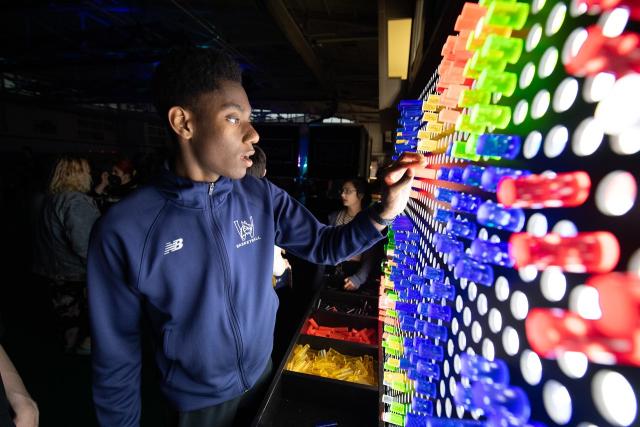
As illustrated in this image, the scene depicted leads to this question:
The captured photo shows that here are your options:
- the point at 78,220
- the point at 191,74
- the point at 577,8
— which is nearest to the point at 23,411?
the point at 191,74

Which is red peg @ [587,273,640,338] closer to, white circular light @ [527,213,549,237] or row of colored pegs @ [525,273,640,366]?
row of colored pegs @ [525,273,640,366]

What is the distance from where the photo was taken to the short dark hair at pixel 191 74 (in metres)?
1.07

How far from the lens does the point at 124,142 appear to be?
15383 millimetres

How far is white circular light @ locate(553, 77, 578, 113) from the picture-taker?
39 centimetres

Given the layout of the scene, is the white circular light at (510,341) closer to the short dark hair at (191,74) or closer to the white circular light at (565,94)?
the white circular light at (565,94)

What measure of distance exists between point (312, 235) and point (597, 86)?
3.80ft

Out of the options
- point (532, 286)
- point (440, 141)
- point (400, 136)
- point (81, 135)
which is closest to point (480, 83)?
point (532, 286)

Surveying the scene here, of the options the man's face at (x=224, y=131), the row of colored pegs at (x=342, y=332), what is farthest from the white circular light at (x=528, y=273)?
the row of colored pegs at (x=342, y=332)

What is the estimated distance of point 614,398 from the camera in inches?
13.0

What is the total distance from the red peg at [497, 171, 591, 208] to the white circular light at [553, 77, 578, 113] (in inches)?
3.7

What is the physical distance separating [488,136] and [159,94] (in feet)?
3.77

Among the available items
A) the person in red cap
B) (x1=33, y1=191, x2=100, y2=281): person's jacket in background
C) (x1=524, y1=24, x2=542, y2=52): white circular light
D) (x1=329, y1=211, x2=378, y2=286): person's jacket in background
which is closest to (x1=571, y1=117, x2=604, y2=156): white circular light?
(x1=524, y1=24, x2=542, y2=52): white circular light

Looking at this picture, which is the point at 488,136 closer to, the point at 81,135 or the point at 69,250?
the point at 69,250

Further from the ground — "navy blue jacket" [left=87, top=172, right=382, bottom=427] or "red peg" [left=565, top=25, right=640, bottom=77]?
"red peg" [left=565, top=25, right=640, bottom=77]
